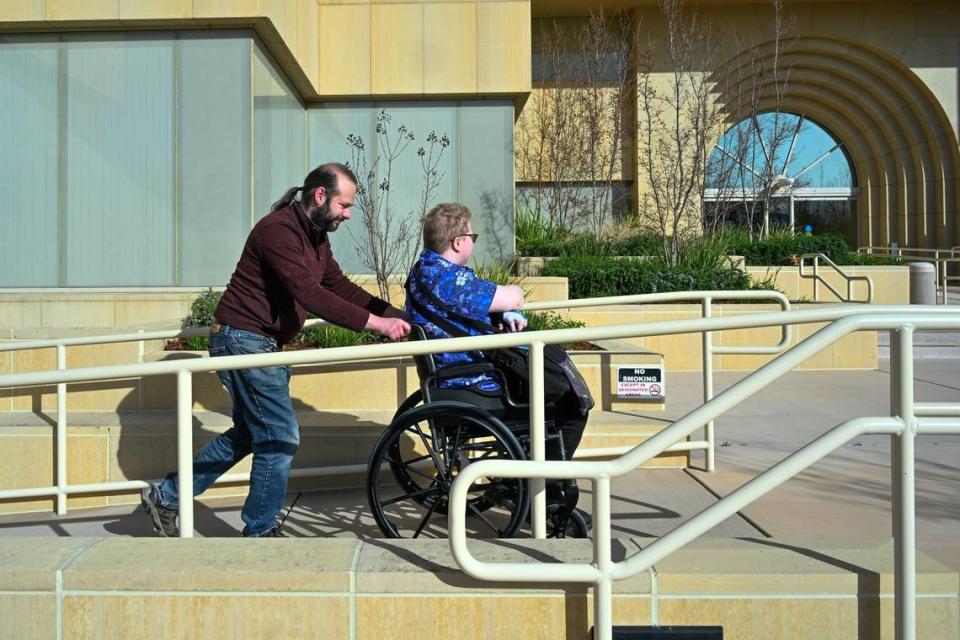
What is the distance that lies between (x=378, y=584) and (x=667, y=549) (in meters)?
0.89

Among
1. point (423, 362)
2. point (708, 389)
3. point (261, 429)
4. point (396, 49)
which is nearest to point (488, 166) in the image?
point (396, 49)

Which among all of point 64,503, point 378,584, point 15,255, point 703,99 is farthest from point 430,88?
point 378,584

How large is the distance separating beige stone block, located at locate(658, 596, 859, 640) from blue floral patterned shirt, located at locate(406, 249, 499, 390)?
168 cm

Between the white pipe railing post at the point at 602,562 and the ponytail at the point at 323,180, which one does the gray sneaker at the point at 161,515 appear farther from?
the white pipe railing post at the point at 602,562

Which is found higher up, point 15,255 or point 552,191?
point 552,191

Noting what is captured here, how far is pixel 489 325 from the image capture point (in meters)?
4.46

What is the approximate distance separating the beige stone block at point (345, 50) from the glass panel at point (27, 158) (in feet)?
14.7

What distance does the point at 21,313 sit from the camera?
1075cm

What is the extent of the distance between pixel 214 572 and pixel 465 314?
1.84 m

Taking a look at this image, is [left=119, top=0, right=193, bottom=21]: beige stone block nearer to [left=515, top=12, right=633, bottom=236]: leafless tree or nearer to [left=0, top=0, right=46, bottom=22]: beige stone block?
[left=0, top=0, right=46, bottom=22]: beige stone block

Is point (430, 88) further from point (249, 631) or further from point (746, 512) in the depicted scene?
point (249, 631)

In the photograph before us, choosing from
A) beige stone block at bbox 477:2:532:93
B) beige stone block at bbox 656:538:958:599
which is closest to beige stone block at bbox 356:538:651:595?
beige stone block at bbox 656:538:958:599

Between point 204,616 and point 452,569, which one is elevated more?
point 452,569

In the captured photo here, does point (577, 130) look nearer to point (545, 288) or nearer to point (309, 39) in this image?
point (309, 39)
